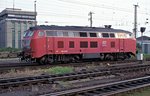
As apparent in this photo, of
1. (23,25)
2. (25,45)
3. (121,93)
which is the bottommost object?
(121,93)

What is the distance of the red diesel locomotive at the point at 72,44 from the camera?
93.1ft

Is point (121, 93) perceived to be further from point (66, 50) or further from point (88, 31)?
point (88, 31)

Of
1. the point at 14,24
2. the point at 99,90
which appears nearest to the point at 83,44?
the point at 99,90

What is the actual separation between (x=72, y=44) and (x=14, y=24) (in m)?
51.6

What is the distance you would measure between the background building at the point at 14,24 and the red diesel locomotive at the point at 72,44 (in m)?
46.6

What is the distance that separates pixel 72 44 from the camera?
Result: 30219 millimetres

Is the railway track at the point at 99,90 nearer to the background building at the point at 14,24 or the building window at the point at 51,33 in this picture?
the building window at the point at 51,33

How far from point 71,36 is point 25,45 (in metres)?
4.14

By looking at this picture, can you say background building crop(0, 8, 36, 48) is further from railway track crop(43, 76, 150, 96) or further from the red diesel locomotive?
railway track crop(43, 76, 150, 96)

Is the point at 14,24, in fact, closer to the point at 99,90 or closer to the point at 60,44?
the point at 60,44

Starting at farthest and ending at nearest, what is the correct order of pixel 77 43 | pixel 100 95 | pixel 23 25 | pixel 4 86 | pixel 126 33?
1. pixel 23 25
2. pixel 126 33
3. pixel 77 43
4. pixel 4 86
5. pixel 100 95

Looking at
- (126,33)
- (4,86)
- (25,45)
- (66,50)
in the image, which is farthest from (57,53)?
(4,86)

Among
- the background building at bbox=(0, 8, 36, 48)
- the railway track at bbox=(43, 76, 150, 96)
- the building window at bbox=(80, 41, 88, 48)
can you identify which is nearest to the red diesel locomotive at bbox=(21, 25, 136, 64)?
the building window at bbox=(80, 41, 88, 48)

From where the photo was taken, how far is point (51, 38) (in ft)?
94.2
